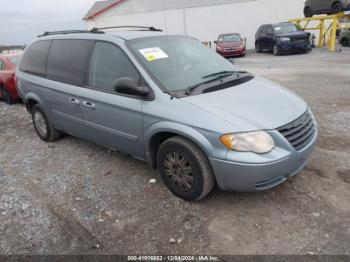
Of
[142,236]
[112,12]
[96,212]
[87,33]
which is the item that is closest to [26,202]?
[96,212]

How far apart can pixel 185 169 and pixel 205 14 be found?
951 inches

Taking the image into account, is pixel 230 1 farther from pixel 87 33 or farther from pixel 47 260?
pixel 47 260

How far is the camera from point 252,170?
9.07ft

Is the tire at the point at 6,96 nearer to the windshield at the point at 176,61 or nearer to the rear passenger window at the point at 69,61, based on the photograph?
the rear passenger window at the point at 69,61

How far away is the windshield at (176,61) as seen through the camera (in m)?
3.38

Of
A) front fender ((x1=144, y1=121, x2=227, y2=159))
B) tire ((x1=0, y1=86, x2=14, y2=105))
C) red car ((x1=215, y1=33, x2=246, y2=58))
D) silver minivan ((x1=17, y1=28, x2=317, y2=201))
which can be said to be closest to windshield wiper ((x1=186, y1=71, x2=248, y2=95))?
silver minivan ((x1=17, y1=28, x2=317, y2=201))

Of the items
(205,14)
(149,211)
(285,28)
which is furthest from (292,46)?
(149,211)

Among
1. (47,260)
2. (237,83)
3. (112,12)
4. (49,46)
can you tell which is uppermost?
(112,12)

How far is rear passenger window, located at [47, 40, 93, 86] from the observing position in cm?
407

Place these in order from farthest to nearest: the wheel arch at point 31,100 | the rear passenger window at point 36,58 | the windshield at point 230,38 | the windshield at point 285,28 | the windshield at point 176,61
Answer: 1. the windshield at point 230,38
2. the windshield at point 285,28
3. the wheel arch at point 31,100
4. the rear passenger window at point 36,58
5. the windshield at point 176,61

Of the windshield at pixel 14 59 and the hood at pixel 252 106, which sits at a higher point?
the windshield at pixel 14 59

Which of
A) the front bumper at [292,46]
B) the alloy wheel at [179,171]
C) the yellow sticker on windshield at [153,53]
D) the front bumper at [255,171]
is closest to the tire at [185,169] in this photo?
the alloy wheel at [179,171]

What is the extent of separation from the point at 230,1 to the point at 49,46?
22.4 metres

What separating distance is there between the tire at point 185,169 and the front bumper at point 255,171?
12cm
